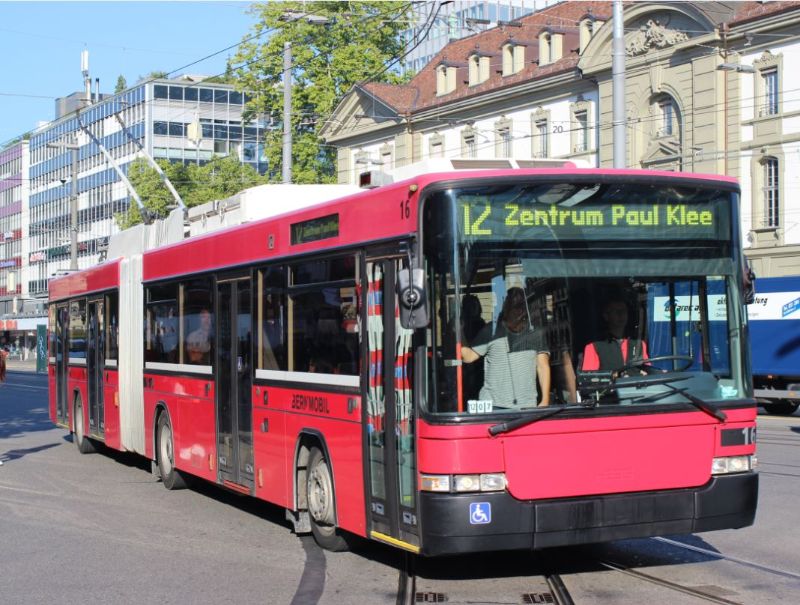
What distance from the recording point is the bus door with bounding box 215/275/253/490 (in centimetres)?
1169

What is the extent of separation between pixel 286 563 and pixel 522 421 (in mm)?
2533

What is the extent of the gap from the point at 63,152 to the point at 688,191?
323 feet

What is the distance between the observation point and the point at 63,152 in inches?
4038

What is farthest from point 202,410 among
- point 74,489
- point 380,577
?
point 380,577

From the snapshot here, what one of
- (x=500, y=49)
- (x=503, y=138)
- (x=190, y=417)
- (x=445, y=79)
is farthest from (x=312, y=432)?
(x=445, y=79)

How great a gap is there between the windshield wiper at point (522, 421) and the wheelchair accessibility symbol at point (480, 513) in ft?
1.37

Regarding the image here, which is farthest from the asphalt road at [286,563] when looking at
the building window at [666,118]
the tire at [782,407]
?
the building window at [666,118]

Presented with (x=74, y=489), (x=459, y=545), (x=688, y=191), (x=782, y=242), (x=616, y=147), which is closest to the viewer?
(x=459, y=545)

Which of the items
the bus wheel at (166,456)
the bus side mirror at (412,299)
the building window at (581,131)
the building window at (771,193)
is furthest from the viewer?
the building window at (581,131)

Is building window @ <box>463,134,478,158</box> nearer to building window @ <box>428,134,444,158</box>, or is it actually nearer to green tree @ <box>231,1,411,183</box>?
building window @ <box>428,134,444,158</box>

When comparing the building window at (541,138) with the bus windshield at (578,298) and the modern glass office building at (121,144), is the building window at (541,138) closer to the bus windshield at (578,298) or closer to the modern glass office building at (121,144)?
the modern glass office building at (121,144)

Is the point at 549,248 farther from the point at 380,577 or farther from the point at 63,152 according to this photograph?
the point at 63,152

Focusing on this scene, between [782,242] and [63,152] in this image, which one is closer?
[782,242]

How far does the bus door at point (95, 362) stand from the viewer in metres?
18.0
